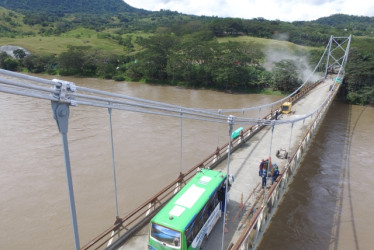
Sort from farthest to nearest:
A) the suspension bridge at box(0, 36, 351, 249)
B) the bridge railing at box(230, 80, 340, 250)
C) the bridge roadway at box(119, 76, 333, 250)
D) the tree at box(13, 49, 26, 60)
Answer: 1. the tree at box(13, 49, 26, 60)
2. the bridge roadway at box(119, 76, 333, 250)
3. the bridge railing at box(230, 80, 340, 250)
4. the suspension bridge at box(0, 36, 351, 249)

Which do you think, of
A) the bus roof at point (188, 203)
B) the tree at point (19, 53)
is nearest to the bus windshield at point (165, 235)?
the bus roof at point (188, 203)

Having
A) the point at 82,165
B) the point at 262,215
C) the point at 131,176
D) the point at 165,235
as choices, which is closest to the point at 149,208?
the point at 165,235

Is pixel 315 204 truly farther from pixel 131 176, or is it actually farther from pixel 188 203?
pixel 131 176

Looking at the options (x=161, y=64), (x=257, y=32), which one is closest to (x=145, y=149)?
(x=161, y=64)

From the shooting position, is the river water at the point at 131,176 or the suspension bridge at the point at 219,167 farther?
the river water at the point at 131,176

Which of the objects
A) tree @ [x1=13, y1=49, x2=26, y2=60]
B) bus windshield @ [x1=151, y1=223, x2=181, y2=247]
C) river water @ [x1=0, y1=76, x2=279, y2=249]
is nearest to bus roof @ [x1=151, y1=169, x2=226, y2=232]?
bus windshield @ [x1=151, y1=223, x2=181, y2=247]

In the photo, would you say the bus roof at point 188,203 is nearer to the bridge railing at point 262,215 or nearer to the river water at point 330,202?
the bridge railing at point 262,215

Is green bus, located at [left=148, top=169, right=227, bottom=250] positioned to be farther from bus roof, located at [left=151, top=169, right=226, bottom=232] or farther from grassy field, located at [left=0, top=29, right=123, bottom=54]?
grassy field, located at [left=0, top=29, right=123, bottom=54]

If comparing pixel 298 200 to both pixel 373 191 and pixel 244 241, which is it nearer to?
pixel 373 191
